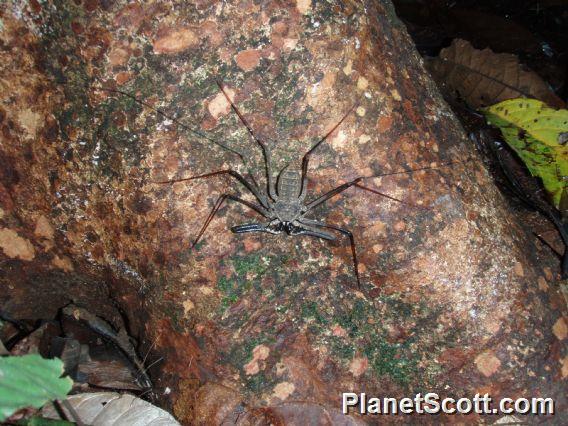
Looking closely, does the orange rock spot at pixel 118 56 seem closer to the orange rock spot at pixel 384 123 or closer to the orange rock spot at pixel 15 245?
the orange rock spot at pixel 15 245

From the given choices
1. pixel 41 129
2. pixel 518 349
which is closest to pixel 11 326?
pixel 41 129

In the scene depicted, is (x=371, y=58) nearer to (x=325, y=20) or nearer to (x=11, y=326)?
(x=325, y=20)

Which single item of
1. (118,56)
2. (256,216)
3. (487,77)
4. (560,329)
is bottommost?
(560,329)

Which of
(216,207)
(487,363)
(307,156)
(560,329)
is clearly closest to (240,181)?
(216,207)

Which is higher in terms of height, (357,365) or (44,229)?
(44,229)

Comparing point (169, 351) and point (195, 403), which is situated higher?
point (169, 351)

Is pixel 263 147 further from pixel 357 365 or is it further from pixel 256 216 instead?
pixel 357 365
